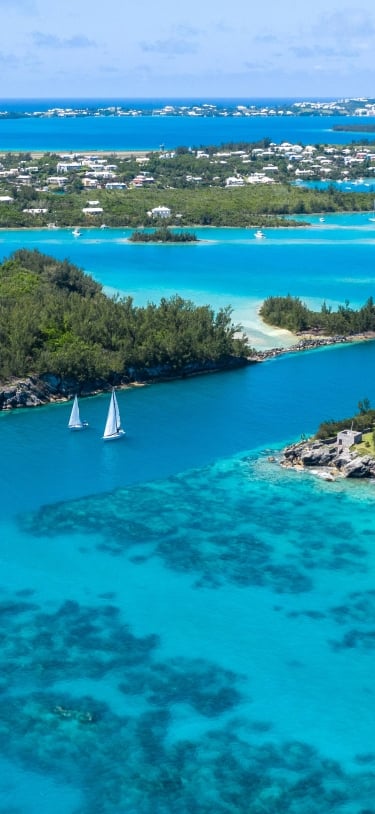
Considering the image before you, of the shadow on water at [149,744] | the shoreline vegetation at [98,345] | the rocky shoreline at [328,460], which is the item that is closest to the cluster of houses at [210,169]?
the shoreline vegetation at [98,345]

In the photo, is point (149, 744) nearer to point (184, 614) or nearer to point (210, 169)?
point (184, 614)

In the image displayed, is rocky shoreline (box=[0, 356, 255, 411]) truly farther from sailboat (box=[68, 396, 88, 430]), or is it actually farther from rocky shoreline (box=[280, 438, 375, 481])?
rocky shoreline (box=[280, 438, 375, 481])

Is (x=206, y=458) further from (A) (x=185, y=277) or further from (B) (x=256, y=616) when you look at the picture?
(A) (x=185, y=277)

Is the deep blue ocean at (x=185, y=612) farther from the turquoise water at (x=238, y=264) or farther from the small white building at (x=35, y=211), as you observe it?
the small white building at (x=35, y=211)

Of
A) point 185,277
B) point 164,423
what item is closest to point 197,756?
point 164,423

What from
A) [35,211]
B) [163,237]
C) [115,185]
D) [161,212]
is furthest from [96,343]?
[115,185]
